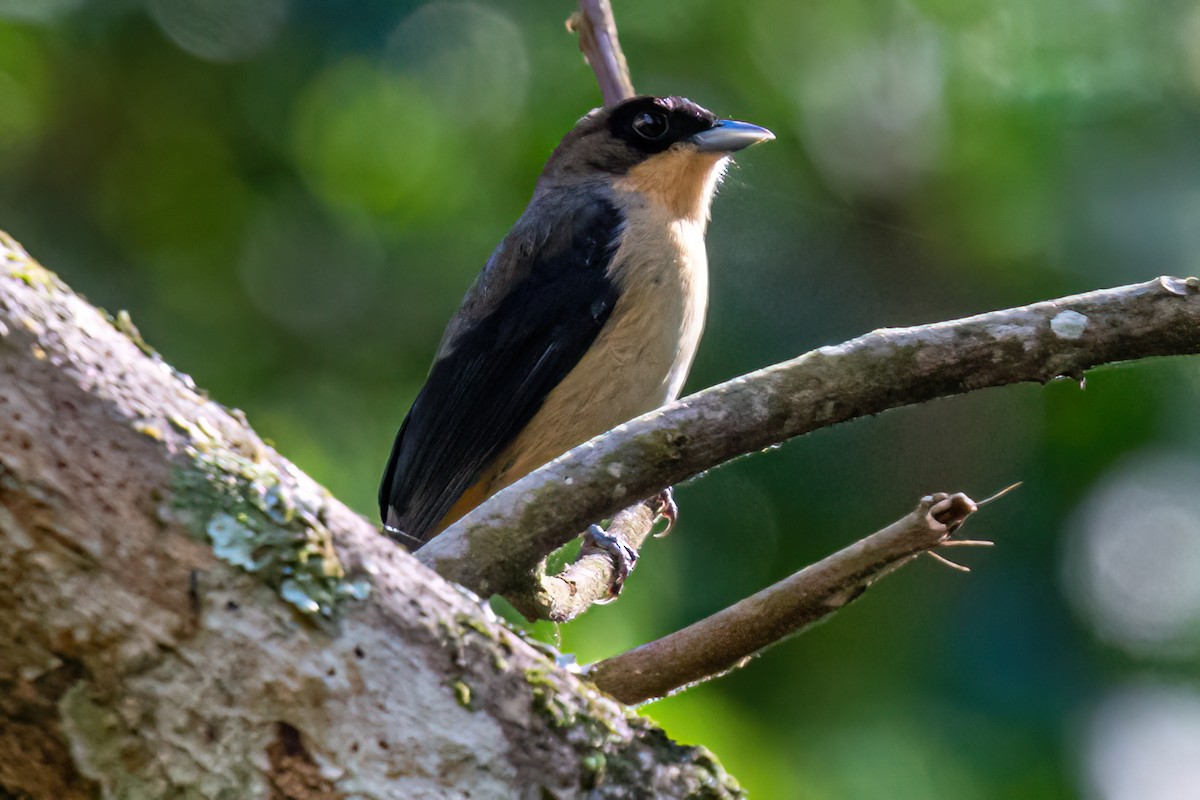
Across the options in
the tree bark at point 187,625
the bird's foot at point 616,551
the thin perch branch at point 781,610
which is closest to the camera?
the tree bark at point 187,625

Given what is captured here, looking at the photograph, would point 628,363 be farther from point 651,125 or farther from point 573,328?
point 651,125

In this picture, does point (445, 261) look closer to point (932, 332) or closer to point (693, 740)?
point (693, 740)

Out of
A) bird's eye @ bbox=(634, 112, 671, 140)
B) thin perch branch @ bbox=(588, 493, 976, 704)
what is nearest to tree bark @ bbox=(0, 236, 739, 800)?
thin perch branch @ bbox=(588, 493, 976, 704)

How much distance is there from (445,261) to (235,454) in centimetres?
506

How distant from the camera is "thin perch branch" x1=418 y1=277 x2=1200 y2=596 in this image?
2.43 metres

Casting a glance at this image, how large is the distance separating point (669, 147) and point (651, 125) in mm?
117

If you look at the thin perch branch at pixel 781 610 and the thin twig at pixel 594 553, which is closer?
the thin perch branch at pixel 781 610

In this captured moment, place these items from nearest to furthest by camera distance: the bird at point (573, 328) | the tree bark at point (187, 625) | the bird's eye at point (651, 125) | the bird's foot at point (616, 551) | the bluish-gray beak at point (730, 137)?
the tree bark at point (187, 625), the bird's foot at point (616, 551), the bird at point (573, 328), the bluish-gray beak at point (730, 137), the bird's eye at point (651, 125)

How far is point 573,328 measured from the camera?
478 centimetres

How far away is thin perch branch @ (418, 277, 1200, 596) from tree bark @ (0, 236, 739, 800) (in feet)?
2.58

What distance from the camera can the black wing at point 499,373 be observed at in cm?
457

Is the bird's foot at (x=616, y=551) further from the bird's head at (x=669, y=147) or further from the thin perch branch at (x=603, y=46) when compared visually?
the thin perch branch at (x=603, y=46)

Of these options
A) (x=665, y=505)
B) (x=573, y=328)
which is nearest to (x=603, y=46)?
(x=573, y=328)

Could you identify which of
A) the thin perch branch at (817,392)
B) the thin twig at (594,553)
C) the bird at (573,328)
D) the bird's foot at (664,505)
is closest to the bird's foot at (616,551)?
the thin twig at (594,553)
